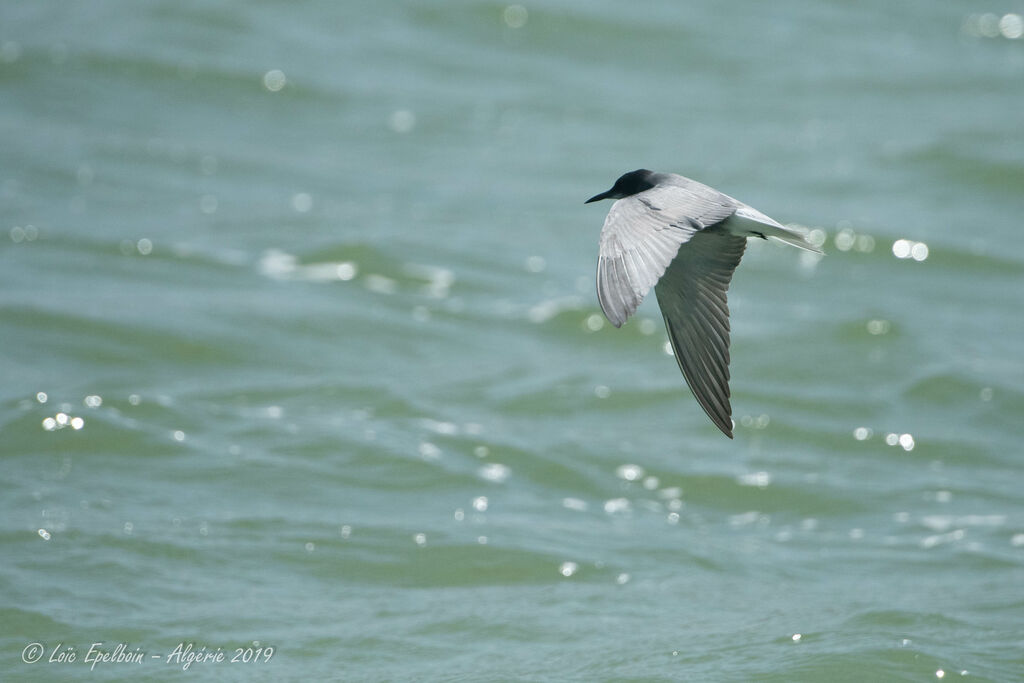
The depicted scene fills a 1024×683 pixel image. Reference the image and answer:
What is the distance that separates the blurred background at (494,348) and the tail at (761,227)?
1838mm

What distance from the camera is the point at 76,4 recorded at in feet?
47.8

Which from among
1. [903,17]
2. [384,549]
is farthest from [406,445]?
[903,17]

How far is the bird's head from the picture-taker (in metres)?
5.79

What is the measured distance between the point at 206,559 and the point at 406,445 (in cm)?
166

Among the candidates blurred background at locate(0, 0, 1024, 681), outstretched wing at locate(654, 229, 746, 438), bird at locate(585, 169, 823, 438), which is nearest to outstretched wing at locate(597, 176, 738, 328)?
bird at locate(585, 169, 823, 438)

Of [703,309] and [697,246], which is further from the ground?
[697,246]

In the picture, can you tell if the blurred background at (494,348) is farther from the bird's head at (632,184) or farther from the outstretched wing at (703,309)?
the bird's head at (632,184)

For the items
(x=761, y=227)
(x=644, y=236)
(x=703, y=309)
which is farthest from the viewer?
(x=703, y=309)

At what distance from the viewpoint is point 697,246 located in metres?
5.64

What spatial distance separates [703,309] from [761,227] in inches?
19.3

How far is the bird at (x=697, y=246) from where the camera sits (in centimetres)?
475

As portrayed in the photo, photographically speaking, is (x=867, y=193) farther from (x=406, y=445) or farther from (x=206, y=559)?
(x=206, y=559)

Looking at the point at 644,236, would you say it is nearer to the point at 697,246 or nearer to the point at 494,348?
the point at 697,246

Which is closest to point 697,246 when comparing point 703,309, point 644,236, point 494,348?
point 703,309
